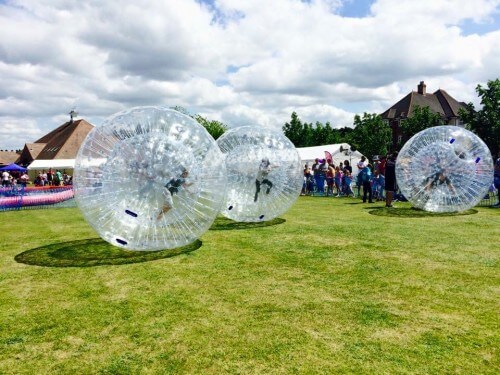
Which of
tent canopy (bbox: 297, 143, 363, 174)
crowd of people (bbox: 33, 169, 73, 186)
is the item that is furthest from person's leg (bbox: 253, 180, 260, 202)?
crowd of people (bbox: 33, 169, 73, 186)

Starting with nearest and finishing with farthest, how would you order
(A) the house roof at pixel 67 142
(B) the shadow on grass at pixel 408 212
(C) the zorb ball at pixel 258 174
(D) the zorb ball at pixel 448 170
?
1. (C) the zorb ball at pixel 258 174
2. (D) the zorb ball at pixel 448 170
3. (B) the shadow on grass at pixel 408 212
4. (A) the house roof at pixel 67 142

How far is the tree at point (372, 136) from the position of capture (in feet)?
185

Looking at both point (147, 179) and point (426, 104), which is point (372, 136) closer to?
point (426, 104)

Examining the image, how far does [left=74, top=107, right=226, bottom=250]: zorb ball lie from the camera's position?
283 inches

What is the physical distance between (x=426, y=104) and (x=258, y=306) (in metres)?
76.8

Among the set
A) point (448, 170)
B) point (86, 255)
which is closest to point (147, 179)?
point (86, 255)

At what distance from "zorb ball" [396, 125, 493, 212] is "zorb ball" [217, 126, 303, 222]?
430cm

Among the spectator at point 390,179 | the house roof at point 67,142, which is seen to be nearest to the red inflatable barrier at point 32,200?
the spectator at point 390,179

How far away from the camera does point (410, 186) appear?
43.3 ft

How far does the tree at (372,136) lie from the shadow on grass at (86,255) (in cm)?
5101

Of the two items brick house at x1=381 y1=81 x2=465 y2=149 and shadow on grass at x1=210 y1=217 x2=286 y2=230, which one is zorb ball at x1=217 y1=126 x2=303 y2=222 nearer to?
shadow on grass at x1=210 y1=217 x2=286 y2=230

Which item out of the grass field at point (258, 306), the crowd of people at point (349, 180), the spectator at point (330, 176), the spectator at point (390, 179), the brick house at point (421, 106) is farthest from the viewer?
the brick house at point (421, 106)

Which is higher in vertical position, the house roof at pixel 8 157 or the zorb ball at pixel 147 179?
the house roof at pixel 8 157

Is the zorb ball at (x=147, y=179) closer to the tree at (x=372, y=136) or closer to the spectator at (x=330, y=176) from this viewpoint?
the spectator at (x=330, y=176)
